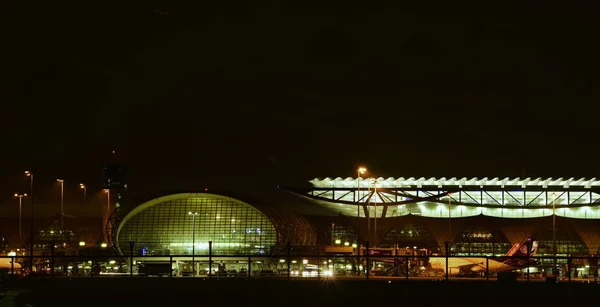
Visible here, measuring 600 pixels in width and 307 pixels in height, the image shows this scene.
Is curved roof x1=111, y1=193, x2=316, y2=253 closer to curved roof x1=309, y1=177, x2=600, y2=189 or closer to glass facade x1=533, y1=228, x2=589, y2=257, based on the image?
glass facade x1=533, y1=228, x2=589, y2=257

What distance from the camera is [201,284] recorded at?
1647 inches

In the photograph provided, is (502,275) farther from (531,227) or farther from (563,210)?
(563,210)

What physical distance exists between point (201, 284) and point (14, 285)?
880 cm

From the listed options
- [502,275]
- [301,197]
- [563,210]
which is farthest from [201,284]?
[563,210]

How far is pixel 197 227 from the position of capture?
363ft

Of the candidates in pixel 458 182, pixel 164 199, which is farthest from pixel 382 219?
pixel 164 199

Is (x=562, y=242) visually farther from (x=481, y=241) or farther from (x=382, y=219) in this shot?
(x=382, y=219)

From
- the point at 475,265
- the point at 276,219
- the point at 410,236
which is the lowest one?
the point at 475,265

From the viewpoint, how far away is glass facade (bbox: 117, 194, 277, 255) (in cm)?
10794

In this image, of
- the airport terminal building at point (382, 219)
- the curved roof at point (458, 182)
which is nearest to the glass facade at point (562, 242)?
the airport terminal building at point (382, 219)

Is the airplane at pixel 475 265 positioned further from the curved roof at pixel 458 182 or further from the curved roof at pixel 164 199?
the curved roof at pixel 458 182

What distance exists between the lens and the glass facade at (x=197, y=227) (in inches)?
4250

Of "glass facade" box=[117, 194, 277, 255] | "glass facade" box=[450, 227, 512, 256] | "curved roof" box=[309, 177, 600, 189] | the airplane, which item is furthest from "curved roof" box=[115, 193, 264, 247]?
"curved roof" box=[309, 177, 600, 189]

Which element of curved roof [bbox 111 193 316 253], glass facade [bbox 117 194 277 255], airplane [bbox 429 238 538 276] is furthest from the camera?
→ glass facade [bbox 117 194 277 255]
